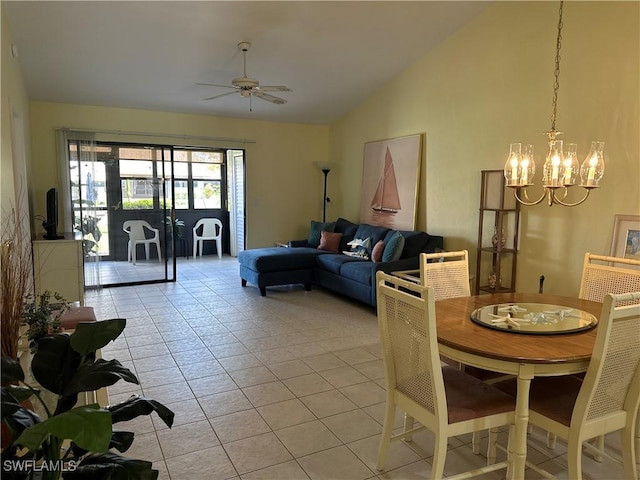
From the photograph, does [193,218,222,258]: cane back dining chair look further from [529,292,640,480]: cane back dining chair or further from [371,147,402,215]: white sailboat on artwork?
[529,292,640,480]: cane back dining chair

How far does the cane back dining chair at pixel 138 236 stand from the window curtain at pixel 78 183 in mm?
481

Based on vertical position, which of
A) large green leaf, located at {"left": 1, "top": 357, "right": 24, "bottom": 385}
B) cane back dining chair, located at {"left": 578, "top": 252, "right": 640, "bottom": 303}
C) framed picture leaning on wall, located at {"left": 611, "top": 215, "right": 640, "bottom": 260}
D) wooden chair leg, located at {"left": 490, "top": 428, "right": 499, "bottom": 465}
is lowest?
wooden chair leg, located at {"left": 490, "top": 428, "right": 499, "bottom": 465}

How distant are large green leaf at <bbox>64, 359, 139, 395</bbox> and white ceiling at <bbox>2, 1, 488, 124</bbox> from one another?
3423mm

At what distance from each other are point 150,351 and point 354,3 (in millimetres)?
3580

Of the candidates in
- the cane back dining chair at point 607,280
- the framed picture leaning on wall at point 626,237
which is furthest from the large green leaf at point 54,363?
the framed picture leaning on wall at point 626,237

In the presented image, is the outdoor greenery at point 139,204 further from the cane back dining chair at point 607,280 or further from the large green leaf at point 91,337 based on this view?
the cane back dining chair at point 607,280

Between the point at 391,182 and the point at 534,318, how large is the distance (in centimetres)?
394

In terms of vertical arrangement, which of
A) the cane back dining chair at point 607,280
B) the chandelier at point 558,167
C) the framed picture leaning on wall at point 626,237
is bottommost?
the cane back dining chair at point 607,280

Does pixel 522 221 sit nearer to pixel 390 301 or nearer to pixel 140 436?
pixel 390 301

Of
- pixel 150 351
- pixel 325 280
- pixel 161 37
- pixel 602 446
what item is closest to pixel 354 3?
pixel 161 37

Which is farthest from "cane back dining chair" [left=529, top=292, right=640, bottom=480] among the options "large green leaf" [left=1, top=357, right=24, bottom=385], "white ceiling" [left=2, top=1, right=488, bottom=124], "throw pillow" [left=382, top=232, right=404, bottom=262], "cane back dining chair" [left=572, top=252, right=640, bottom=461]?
"white ceiling" [left=2, top=1, right=488, bottom=124]

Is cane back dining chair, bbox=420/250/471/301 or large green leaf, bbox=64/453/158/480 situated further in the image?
cane back dining chair, bbox=420/250/471/301

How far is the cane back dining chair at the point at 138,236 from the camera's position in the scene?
20.3 feet

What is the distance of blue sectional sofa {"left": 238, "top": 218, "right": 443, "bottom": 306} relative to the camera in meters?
4.96
